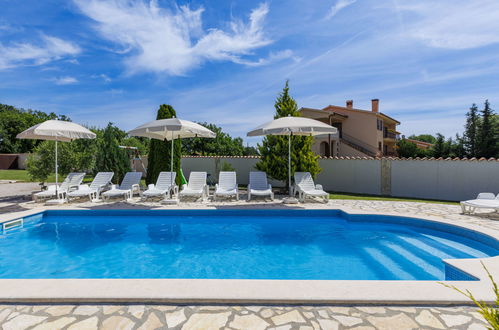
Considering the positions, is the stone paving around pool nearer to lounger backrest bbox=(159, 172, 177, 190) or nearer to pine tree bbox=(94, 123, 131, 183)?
lounger backrest bbox=(159, 172, 177, 190)

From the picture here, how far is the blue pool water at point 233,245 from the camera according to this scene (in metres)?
4.68

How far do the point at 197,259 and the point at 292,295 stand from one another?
9.14 ft

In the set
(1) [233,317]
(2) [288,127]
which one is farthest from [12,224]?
(2) [288,127]

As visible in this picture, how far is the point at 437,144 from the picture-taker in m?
32.2

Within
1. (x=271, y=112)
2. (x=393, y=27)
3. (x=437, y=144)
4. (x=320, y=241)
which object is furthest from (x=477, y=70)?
(x=437, y=144)

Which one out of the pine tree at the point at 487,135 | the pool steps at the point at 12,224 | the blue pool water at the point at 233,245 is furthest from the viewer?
the pine tree at the point at 487,135

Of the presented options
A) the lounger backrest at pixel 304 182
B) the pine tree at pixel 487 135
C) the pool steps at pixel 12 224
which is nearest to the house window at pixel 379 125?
the pine tree at pixel 487 135

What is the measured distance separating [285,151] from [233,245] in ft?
23.6

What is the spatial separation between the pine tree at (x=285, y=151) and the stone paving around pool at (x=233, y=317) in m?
9.72

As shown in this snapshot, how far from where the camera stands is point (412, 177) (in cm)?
1302

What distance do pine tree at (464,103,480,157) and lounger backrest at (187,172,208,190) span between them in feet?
119

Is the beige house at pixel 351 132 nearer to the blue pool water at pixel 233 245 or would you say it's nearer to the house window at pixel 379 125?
the house window at pixel 379 125

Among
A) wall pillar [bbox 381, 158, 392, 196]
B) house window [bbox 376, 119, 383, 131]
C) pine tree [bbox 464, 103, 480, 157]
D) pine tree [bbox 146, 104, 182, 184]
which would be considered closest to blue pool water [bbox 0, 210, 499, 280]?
pine tree [bbox 146, 104, 182, 184]

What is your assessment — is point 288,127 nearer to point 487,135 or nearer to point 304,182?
point 304,182
